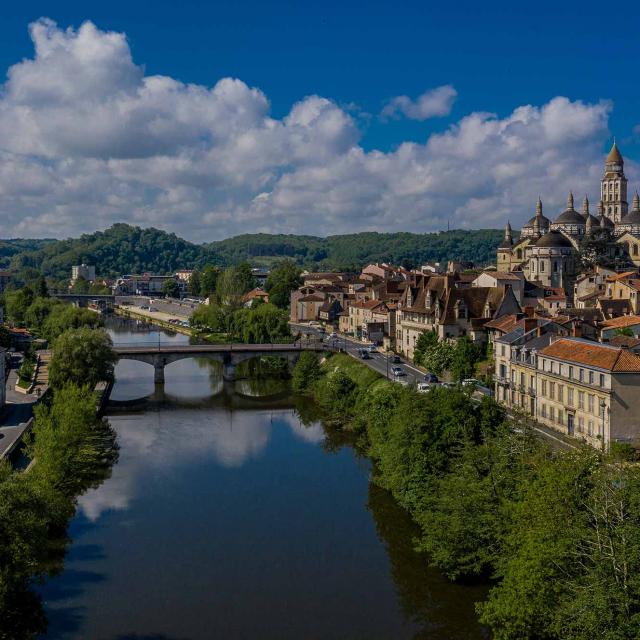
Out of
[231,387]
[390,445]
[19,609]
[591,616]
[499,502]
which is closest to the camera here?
[591,616]

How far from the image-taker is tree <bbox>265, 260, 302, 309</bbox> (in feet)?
322

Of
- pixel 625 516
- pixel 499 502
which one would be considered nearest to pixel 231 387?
pixel 499 502

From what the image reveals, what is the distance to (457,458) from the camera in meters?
27.1

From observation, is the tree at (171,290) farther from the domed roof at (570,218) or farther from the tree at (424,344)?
the tree at (424,344)

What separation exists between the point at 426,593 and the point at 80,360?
99.2ft

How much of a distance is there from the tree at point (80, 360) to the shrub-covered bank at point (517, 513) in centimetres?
2006

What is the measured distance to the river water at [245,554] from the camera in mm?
21594

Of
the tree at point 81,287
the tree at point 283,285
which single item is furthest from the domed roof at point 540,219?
the tree at point 81,287

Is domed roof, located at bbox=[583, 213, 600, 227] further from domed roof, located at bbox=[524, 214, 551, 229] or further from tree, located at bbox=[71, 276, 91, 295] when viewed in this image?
tree, located at bbox=[71, 276, 91, 295]

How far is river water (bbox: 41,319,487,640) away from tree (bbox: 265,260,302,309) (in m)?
56.4

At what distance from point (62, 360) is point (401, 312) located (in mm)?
24606

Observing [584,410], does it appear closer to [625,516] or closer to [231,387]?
[625,516]

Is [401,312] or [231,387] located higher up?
[401,312]

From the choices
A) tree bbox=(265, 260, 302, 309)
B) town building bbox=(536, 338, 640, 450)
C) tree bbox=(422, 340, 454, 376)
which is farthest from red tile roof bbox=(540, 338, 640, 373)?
tree bbox=(265, 260, 302, 309)
